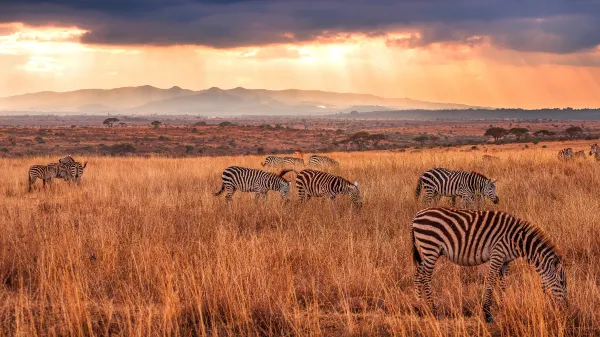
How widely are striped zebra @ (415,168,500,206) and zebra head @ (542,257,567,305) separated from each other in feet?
24.1

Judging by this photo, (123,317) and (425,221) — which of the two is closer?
(123,317)

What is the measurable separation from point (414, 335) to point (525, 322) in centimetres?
128

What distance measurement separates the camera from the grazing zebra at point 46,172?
1847cm

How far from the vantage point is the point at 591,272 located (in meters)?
7.57

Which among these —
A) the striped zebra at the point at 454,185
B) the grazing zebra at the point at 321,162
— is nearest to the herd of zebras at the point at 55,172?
the grazing zebra at the point at 321,162

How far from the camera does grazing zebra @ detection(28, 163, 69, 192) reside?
18.5 metres

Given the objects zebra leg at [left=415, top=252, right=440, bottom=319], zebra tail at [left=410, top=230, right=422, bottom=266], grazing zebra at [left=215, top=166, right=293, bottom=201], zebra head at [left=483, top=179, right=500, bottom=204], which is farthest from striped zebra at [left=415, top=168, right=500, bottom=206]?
zebra leg at [left=415, top=252, right=440, bottom=319]

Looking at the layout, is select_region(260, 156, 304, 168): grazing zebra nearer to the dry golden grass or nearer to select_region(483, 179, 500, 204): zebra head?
the dry golden grass

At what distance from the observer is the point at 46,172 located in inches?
736

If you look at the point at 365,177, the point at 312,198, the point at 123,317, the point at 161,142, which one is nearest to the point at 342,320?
the point at 123,317

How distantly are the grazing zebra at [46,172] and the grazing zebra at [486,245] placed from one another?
15195 mm

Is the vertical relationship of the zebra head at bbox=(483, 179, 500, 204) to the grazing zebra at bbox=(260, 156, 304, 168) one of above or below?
above

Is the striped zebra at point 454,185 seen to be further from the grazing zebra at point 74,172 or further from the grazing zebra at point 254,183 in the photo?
the grazing zebra at point 74,172

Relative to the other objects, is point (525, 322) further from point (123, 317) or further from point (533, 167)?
point (533, 167)
